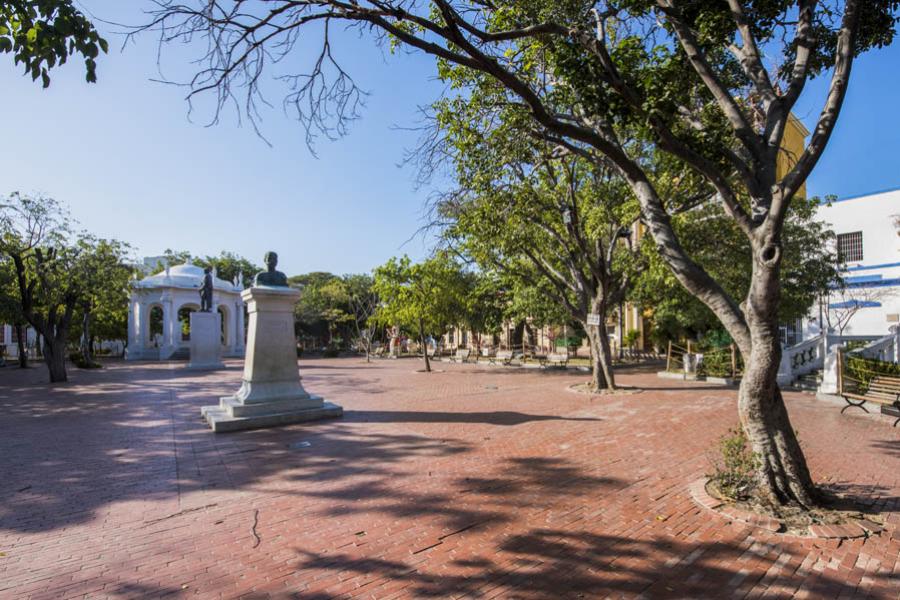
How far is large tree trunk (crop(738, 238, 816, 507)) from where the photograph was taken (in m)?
4.50

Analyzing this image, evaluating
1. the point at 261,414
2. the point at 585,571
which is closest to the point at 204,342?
the point at 261,414

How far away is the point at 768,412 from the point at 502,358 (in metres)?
24.3

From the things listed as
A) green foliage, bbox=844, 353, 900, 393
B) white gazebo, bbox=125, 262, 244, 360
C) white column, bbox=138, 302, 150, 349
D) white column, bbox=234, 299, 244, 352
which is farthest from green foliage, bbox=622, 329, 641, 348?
white column, bbox=138, 302, 150, 349

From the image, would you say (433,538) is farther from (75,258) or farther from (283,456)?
(75,258)

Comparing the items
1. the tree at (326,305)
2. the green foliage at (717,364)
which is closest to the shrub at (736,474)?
the green foliage at (717,364)

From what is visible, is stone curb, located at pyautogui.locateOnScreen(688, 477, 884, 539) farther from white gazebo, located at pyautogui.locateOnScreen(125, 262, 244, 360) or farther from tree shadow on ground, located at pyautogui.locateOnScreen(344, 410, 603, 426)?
white gazebo, located at pyautogui.locateOnScreen(125, 262, 244, 360)

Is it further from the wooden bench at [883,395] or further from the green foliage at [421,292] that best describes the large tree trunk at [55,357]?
the wooden bench at [883,395]

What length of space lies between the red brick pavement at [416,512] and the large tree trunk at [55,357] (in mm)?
9825

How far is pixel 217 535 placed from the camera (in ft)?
13.8

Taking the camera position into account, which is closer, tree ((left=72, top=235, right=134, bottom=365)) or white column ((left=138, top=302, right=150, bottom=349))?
tree ((left=72, top=235, right=134, bottom=365))

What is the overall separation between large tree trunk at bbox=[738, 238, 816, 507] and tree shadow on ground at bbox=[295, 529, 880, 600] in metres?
0.95

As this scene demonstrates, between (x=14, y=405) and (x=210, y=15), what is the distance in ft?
41.8

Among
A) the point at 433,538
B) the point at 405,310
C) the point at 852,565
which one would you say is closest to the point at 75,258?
the point at 405,310

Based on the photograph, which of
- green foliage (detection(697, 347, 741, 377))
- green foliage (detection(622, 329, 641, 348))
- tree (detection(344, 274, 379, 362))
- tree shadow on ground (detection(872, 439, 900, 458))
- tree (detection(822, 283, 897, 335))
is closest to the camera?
tree shadow on ground (detection(872, 439, 900, 458))
